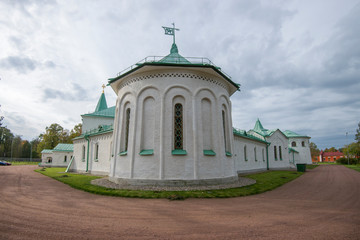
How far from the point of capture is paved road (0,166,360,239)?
4770 millimetres

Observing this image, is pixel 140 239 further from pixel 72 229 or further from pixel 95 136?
pixel 95 136

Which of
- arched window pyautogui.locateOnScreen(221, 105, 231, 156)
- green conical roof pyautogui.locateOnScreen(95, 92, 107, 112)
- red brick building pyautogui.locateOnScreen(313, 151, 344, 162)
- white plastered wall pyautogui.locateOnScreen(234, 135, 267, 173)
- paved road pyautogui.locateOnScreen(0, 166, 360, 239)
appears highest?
green conical roof pyautogui.locateOnScreen(95, 92, 107, 112)

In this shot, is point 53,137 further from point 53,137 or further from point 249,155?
point 249,155

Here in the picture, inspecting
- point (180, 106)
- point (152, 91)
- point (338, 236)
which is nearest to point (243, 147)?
point (180, 106)

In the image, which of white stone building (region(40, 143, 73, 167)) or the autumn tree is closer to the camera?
white stone building (region(40, 143, 73, 167))

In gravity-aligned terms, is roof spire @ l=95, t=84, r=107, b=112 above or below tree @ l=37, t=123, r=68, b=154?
above

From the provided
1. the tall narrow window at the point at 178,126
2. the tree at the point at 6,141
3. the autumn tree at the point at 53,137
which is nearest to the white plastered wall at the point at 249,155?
the tall narrow window at the point at 178,126

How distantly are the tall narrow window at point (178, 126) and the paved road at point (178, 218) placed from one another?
14.4ft

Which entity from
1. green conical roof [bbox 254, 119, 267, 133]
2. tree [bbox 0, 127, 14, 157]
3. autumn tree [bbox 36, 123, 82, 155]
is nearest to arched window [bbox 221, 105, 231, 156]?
green conical roof [bbox 254, 119, 267, 133]

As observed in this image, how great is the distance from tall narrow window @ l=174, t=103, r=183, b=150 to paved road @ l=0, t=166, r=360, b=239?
14.4 feet

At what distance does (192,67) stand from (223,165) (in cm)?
698

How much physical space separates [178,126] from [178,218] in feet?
23.2

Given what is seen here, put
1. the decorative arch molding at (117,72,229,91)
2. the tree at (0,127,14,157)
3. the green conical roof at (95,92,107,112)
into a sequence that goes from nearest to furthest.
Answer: the decorative arch molding at (117,72,229,91), the green conical roof at (95,92,107,112), the tree at (0,127,14,157)

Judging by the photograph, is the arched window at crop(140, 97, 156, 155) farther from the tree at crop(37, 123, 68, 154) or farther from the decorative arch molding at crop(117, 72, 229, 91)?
the tree at crop(37, 123, 68, 154)
